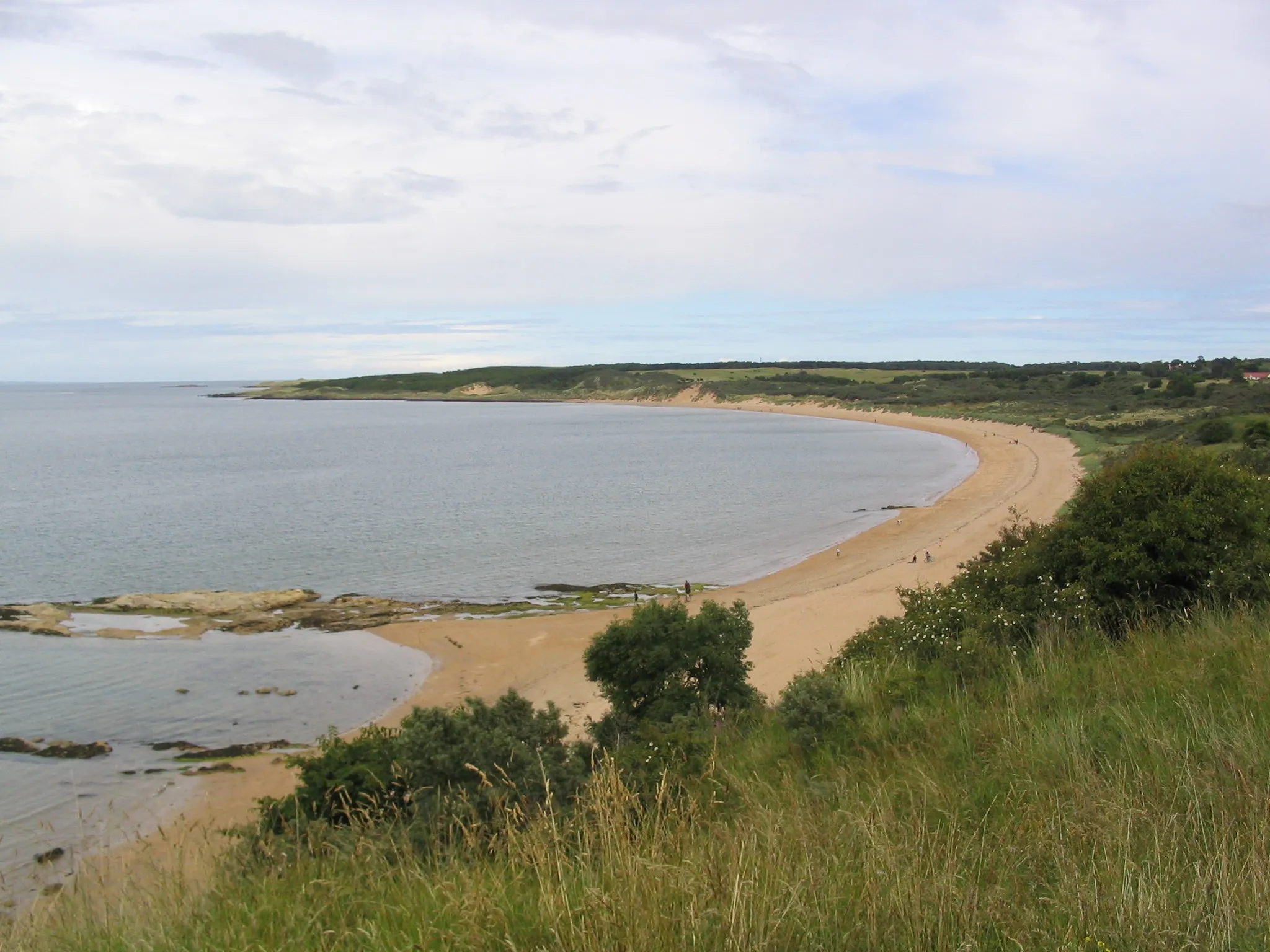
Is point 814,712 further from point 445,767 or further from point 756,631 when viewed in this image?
point 756,631

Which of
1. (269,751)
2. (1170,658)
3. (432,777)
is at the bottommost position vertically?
(269,751)

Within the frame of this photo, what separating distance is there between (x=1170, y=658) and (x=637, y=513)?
42.5 m

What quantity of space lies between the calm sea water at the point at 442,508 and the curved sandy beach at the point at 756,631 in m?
3.05

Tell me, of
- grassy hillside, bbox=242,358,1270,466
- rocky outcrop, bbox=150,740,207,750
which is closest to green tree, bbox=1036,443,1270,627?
rocky outcrop, bbox=150,740,207,750

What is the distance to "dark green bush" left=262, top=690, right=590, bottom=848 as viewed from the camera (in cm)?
750

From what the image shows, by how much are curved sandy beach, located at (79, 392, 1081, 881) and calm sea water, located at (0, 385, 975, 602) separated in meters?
3.05

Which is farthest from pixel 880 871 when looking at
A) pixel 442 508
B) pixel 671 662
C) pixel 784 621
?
pixel 442 508

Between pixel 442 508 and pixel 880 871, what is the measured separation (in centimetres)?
4991

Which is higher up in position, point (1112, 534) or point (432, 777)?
point (1112, 534)

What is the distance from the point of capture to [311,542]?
134 ft

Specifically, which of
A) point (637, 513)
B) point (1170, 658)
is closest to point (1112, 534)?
point (1170, 658)

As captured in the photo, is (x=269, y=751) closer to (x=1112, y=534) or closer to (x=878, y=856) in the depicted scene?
(x=1112, y=534)

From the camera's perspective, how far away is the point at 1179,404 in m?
73.1

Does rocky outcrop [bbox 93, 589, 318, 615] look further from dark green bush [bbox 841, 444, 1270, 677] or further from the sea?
dark green bush [bbox 841, 444, 1270, 677]
